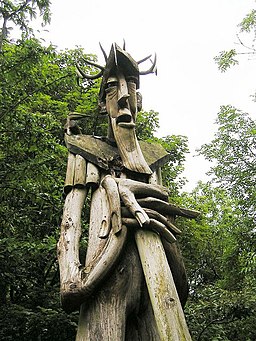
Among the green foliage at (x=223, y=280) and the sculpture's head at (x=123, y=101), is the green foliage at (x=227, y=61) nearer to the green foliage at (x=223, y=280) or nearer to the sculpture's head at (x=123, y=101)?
the green foliage at (x=223, y=280)

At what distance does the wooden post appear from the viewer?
232cm

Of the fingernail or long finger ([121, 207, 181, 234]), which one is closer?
the fingernail

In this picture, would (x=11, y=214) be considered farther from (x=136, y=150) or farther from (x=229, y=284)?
(x=229, y=284)

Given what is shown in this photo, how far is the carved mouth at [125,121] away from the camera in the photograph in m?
3.53

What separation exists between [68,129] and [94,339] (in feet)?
6.03

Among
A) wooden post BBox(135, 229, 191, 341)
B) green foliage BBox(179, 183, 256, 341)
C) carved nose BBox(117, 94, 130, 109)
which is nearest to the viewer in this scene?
wooden post BBox(135, 229, 191, 341)

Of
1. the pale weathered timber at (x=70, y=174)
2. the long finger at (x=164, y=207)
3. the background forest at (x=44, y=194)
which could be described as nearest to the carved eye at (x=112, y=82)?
the pale weathered timber at (x=70, y=174)

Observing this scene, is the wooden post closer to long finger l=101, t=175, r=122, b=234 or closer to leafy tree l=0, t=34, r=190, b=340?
long finger l=101, t=175, r=122, b=234

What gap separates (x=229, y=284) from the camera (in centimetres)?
977

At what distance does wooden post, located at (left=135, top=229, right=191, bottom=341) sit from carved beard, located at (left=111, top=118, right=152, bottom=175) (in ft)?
2.31

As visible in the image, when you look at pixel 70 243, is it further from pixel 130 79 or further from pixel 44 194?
pixel 44 194

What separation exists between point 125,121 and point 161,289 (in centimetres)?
155

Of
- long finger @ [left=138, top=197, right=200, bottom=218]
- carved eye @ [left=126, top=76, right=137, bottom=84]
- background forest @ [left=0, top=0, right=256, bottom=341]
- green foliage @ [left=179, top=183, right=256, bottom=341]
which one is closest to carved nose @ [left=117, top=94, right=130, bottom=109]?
carved eye @ [left=126, top=76, right=137, bottom=84]

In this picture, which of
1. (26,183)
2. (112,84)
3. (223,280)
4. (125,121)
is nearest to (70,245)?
(125,121)
